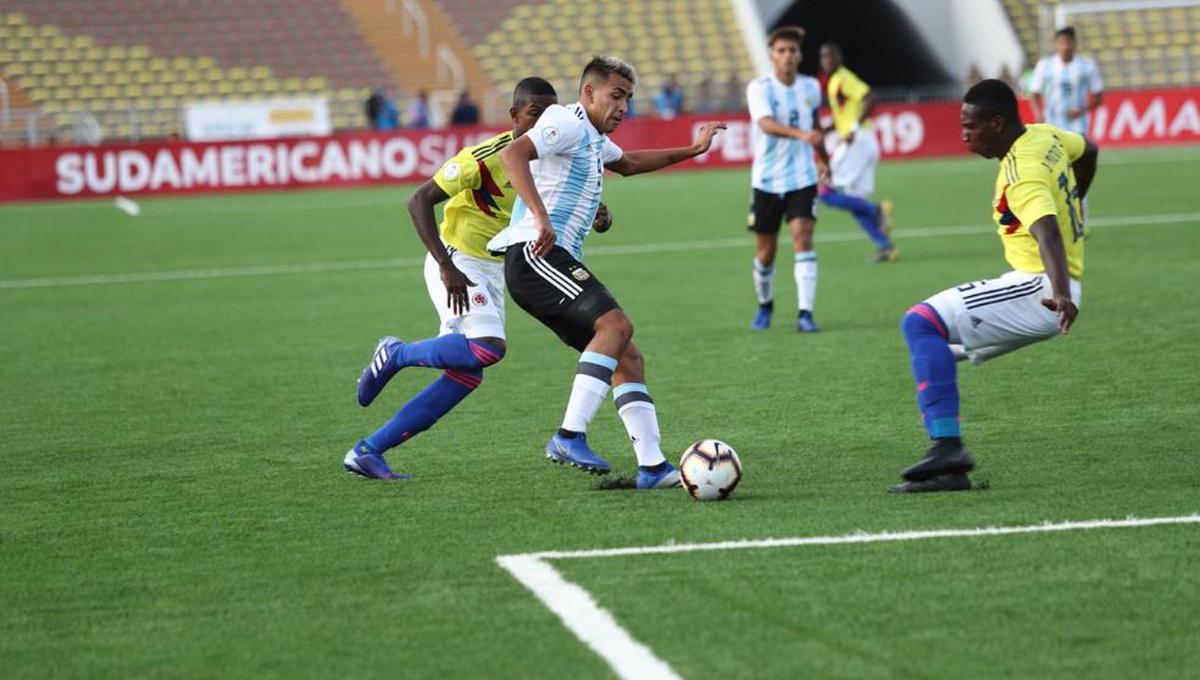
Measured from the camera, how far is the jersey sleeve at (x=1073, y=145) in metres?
7.57

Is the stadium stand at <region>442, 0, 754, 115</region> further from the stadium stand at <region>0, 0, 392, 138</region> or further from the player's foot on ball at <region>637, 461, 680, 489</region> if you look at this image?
the player's foot on ball at <region>637, 461, 680, 489</region>

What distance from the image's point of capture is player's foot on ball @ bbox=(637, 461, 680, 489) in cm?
755

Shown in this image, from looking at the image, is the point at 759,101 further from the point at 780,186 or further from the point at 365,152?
the point at 365,152

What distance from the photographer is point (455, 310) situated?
26.0ft

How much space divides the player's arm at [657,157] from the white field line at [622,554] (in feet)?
8.02

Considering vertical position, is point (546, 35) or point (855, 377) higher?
point (546, 35)

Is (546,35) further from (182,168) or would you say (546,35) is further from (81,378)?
(81,378)

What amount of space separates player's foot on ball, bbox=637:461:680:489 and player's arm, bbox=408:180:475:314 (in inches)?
46.0

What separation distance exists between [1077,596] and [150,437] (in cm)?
566

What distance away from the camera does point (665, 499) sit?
288 inches

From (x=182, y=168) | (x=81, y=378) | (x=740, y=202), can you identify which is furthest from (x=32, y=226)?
(x=81, y=378)

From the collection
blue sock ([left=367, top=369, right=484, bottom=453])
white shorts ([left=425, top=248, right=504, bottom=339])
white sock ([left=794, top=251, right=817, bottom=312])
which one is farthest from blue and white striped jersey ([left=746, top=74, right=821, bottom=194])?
blue sock ([left=367, top=369, right=484, bottom=453])

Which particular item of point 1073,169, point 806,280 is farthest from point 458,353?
point 806,280

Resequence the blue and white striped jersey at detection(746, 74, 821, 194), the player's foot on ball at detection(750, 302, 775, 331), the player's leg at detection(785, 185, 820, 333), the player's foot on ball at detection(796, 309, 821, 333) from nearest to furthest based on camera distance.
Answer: the player's foot on ball at detection(796, 309, 821, 333)
the player's leg at detection(785, 185, 820, 333)
the blue and white striped jersey at detection(746, 74, 821, 194)
the player's foot on ball at detection(750, 302, 775, 331)
